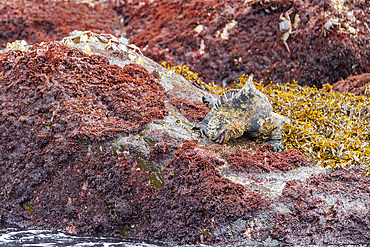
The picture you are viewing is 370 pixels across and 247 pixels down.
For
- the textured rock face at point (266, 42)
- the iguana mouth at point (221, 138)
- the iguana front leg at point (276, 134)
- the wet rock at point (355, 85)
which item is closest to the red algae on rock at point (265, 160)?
the iguana front leg at point (276, 134)

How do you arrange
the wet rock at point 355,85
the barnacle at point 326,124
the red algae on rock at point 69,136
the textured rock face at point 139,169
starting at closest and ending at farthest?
1. the textured rock face at point 139,169
2. the red algae on rock at point 69,136
3. the barnacle at point 326,124
4. the wet rock at point 355,85

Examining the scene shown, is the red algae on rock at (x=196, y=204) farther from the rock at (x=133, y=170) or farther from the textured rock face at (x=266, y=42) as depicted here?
the textured rock face at (x=266, y=42)

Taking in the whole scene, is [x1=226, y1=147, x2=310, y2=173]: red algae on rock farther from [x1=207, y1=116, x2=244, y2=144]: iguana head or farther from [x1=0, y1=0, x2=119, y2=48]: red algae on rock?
[x1=0, y1=0, x2=119, y2=48]: red algae on rock

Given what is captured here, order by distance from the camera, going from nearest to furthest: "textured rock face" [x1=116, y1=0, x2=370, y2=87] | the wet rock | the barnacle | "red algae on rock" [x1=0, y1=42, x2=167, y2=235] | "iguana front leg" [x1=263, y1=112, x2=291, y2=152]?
1. "red algae on rock" [x1=0, y1=42, x2=167, y2=235]
2. the barnacle
3. "iguana front leg" [x1=263, y1=112, x2=291, y2=152]
4. the wet rock
5. "textured rock face" [x1=116, y1=0, x2=370, y2=87]

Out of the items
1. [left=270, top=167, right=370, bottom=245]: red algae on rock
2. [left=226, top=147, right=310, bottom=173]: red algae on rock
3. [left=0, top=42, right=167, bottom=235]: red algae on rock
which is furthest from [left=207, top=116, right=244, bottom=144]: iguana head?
[left=270, top=167, right=370, bottom=245]: red algae on rock

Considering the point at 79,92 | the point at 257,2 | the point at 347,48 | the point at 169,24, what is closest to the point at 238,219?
the point at 79,92
